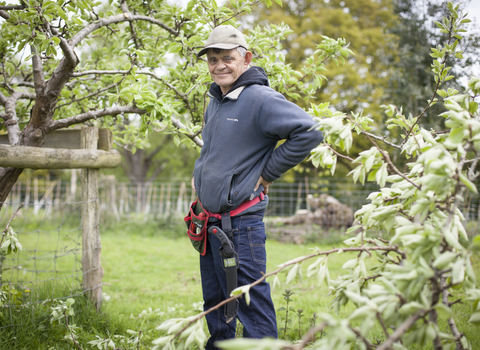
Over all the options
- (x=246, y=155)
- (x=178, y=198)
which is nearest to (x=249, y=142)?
(x=246, y=155)

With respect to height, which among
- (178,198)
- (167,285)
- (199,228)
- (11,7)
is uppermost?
(11,7)

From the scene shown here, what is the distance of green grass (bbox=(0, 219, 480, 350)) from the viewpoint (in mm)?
2752

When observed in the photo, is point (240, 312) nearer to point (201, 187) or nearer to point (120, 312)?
point (201, 187)

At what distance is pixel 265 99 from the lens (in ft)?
6.89

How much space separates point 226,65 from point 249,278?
131 cm

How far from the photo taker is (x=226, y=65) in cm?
227

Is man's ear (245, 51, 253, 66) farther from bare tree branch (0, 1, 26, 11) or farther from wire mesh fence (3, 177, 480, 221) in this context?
wire mesh fence (3, 177, 480, 221)

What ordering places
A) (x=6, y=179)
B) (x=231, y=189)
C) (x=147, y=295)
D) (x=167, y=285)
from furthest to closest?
A: (x=167, y=285) → (x=147, y=295) → (x=6, y=179) → (x=231, y=189)

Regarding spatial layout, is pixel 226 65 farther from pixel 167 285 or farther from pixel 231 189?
pixel 167 285

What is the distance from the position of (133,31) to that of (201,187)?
1.90 m

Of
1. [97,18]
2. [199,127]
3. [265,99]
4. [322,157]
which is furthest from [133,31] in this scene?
[322,157]

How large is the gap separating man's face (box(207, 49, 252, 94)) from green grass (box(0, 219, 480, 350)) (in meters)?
1.35

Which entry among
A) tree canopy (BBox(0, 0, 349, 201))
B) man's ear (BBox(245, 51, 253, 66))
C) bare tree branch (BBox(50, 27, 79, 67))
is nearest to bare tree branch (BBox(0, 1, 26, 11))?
tree canopy (BBox(0, 0, 349, 201))

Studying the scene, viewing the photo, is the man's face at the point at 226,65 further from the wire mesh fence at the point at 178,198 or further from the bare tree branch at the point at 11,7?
the wire mesh fence at the point at 178,198
